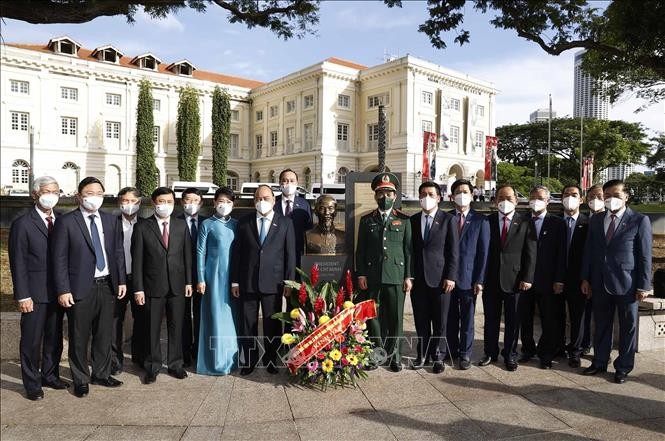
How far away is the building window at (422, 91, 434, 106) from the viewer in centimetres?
4447

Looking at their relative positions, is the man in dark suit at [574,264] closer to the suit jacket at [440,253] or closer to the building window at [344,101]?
the suit jacket at [440,253]

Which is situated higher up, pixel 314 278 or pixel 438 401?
pixel 314 278

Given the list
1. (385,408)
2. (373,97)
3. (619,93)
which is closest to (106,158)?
(373,97)

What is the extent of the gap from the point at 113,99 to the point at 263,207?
46.7 meters

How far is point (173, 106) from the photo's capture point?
48.8 m

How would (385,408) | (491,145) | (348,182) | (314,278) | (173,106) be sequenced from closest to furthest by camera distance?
(385,408), (314,278), (348,182), (491,145), (173,106)

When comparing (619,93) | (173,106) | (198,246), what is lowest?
(198,246)

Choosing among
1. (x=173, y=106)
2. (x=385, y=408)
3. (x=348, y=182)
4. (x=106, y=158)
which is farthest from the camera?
(x=173, y=106)

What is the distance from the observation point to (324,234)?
5172 mm

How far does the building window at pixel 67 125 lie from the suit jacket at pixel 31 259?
45423 millimetres

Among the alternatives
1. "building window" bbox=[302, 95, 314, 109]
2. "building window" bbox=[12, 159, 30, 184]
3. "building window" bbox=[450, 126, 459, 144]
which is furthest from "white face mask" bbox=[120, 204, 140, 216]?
"building window" bbox=[450, 126, 459, 144]

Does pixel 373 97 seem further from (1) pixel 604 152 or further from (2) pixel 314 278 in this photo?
(2) pixel 314 278

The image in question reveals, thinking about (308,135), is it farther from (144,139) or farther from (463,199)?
(463,199)

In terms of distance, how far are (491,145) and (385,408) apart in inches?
1520
